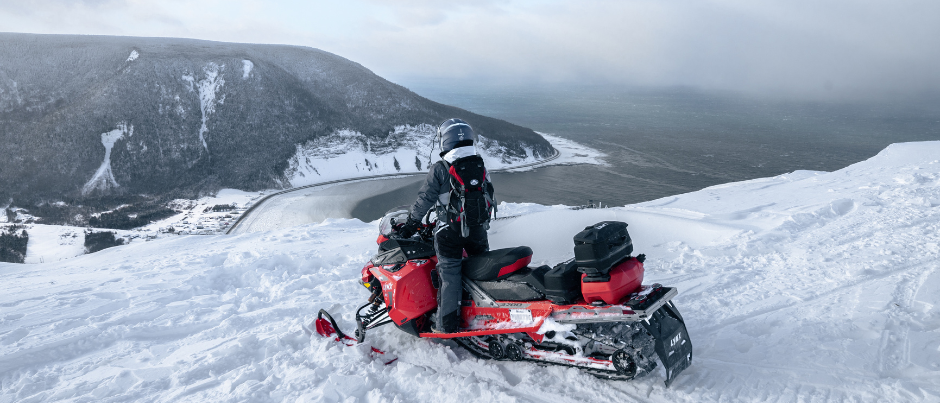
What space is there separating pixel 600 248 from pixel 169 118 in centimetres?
6632

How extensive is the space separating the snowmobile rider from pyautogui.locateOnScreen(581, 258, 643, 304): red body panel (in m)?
1.07

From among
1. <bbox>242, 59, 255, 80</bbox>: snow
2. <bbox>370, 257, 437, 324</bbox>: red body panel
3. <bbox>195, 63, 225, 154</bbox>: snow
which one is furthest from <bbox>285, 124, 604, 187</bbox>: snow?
<bbox>370, 257, 437, 324</bbox>: red body panel

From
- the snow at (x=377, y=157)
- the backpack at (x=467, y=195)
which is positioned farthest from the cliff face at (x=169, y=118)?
the backpack at (x=467, y=195)

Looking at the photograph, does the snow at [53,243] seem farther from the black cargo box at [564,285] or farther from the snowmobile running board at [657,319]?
the snowmobile running board at [657,319]

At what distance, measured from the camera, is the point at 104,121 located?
52.8 m

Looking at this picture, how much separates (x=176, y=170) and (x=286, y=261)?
2149 inches

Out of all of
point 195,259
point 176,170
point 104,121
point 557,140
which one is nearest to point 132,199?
point 176,170

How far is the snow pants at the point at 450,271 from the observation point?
3.97m

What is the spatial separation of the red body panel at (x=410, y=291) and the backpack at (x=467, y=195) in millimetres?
691

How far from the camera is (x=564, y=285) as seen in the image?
11.4 ft

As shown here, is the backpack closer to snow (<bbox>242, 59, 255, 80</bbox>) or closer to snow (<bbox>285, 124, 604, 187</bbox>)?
snow (<bbox>285, 124, 604, 187</bbox>)

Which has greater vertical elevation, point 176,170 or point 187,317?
point 187,317

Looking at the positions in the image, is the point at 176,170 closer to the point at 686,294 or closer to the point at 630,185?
the point at 630,185

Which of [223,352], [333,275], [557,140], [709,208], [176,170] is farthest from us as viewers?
[557,140]
